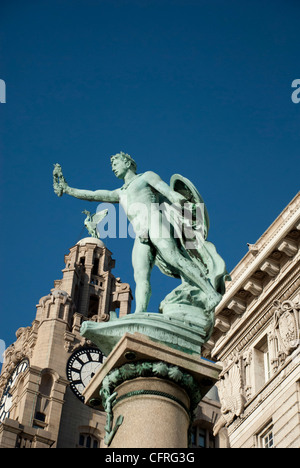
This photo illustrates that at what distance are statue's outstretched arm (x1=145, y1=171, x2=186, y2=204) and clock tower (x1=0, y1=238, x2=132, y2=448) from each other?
54946 mm

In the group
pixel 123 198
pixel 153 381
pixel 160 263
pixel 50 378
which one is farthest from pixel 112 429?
pixel 50 378

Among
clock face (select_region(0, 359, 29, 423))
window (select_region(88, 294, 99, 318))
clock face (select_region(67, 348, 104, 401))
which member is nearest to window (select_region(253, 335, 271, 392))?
clock face (select_region(67, 348, 104, 401))

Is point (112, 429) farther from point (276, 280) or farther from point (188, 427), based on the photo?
point (276, 280)

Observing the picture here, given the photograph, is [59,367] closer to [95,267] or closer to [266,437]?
[95,267]

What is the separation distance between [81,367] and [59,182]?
6480cm

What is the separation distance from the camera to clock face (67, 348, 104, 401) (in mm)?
75438

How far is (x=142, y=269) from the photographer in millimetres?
11047

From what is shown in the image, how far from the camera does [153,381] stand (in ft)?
30.9

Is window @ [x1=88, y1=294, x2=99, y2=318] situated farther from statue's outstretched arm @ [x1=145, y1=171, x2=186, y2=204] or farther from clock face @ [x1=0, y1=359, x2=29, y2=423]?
statue's outstretched arm @ [x1=145, y1=171, x2=186, y2=204]

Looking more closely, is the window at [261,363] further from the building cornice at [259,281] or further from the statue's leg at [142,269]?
the statue's leg at [142,269]

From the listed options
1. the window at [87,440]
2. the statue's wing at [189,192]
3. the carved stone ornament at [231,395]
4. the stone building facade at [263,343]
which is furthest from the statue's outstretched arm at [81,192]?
the window at [87,440]

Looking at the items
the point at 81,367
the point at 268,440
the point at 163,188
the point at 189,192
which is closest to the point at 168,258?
the point at 163,188

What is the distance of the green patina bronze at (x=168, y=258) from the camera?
1002 centimetres
